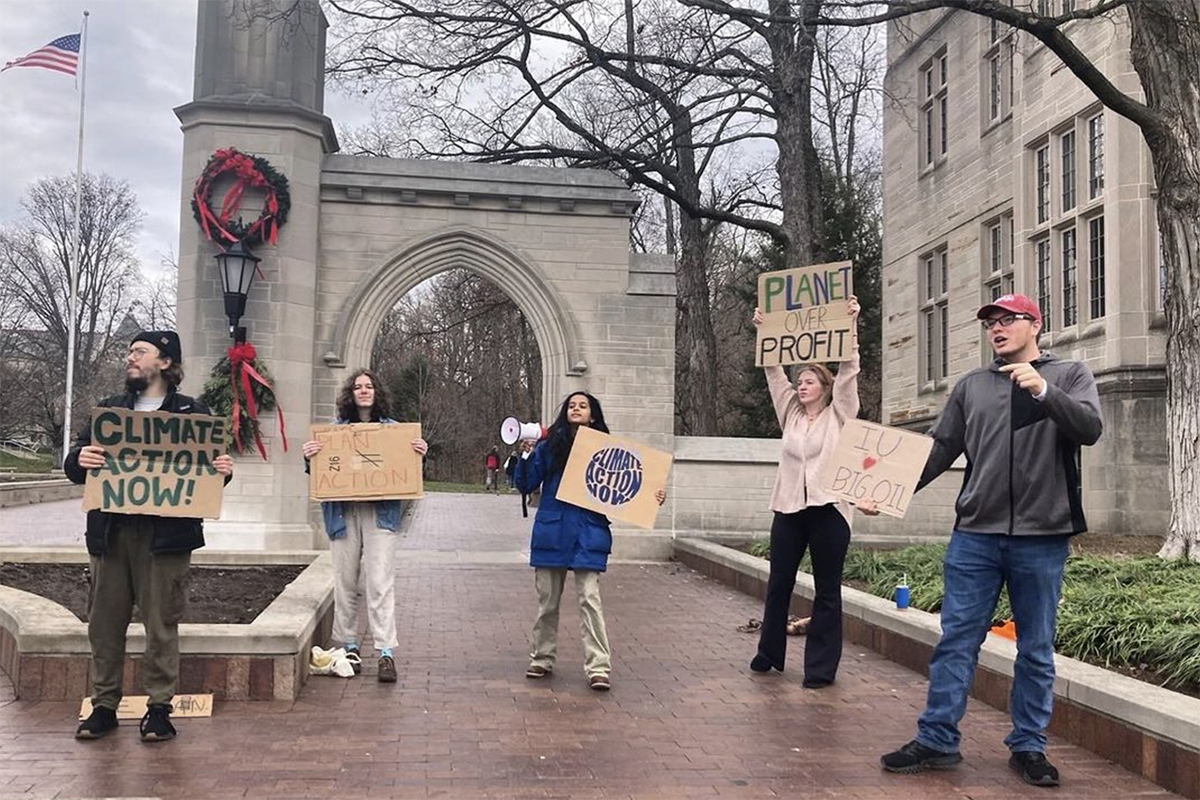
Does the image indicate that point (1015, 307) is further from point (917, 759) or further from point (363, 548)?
point (363, 548)

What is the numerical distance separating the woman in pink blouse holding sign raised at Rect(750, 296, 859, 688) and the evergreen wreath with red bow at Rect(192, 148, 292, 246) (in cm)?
957

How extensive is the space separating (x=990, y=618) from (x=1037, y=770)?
2.19ft

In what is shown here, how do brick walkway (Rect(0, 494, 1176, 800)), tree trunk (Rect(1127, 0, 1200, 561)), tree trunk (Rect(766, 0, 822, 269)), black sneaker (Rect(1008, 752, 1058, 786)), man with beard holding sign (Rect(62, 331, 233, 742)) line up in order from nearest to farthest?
brick walkway (Rect(0, 494, 1176, 800)), black sneaker (Rect(1008, 752, 1058, 786)), man with beard holding sign (Rect(62, 331, 233, 742)), tree trunk (Rect(1127, 0, 1200, 561)), tree trunk (Rect(766, 0, 822, 269))

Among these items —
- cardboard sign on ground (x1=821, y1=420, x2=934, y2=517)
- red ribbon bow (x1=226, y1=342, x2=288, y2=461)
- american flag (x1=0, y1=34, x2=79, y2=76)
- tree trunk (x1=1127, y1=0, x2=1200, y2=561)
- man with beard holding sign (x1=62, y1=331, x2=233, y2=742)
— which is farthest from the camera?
american flag (x1=0, y1=34, x2=79, y2=76)

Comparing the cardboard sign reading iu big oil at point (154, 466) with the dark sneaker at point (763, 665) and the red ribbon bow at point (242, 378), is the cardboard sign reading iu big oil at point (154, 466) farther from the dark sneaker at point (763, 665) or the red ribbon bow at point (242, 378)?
the red ribbon bow at point (242, 378)

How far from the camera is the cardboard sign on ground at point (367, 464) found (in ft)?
21.7

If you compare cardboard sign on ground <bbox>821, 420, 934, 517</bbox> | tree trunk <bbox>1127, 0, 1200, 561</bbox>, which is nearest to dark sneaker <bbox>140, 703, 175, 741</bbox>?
cardboard sign on ground <bbox>821, 420, 934, 517</bbox>

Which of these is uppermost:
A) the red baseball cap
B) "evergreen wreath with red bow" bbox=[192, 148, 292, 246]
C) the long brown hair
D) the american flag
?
the american flag

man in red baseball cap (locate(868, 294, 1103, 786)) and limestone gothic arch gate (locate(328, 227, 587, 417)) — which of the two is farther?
limestone gothic arch gate (locate(328, 227, 587, 417))

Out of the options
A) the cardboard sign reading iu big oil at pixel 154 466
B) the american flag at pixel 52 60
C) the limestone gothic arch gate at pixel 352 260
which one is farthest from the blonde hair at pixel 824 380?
the american flag at pixel 52 60

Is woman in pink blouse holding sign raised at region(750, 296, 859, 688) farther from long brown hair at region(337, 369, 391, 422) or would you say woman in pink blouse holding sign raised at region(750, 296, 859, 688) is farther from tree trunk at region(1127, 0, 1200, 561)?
Result: tree trunk at region(1127, 0, 1200, 561)

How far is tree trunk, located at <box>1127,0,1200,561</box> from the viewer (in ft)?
33.2

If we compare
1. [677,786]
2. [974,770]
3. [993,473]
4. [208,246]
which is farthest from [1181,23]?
[208,246]

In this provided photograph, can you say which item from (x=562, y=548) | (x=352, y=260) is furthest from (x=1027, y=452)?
(x=352, y=260)
